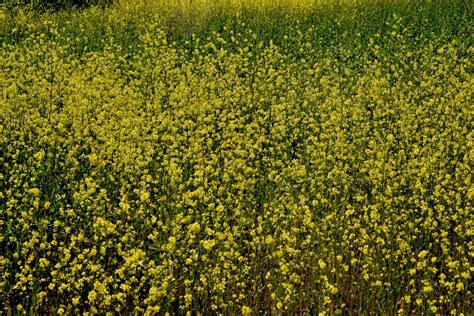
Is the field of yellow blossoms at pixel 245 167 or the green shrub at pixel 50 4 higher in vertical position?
the green shrub at pixel 50 4

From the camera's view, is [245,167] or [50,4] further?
[50,4]

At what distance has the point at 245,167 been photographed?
234 inches

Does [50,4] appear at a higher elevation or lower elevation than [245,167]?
higher

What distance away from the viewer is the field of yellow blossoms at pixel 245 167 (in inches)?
187

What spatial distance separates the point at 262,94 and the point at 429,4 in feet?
20.0

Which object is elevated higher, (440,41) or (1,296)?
(440,41)

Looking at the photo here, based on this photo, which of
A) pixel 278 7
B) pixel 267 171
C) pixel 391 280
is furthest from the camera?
pixel 278 7

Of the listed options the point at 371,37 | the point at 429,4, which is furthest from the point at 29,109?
the point at 429,4

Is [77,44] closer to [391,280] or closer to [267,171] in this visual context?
[267,171]

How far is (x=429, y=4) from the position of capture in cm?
1362

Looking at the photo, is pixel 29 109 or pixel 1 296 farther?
pixel 29 109

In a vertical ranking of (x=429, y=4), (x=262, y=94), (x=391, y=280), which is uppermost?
(x=429, y=4)

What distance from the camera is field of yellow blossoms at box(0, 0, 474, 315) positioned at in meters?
4.75

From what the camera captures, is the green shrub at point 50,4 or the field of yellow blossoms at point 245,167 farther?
the green shrub at point 50,4
